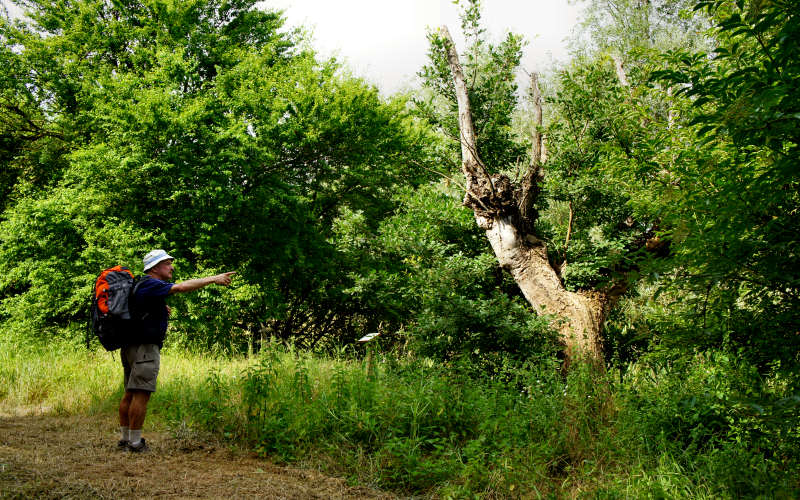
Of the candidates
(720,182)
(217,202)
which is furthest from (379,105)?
(720,182)

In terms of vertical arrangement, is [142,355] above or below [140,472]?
above

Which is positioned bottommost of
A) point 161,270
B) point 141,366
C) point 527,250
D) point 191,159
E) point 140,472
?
point 140,472

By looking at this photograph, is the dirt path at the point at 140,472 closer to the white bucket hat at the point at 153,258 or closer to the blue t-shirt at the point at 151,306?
the blue t-shirt at the point at 151,306

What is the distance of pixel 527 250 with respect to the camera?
8711 millimetres

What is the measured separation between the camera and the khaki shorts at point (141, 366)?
170 inches

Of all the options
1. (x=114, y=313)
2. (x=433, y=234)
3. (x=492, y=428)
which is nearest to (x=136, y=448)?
(x=114, y=313)

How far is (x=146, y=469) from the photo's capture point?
3795 millimetres

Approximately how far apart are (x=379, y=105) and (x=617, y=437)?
11536 millimetres

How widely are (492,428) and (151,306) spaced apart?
324 cm

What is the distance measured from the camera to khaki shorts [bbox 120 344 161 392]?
4320mm

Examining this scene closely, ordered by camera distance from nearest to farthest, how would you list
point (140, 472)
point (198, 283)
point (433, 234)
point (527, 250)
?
point (140, 472) < point (198, 283) < point (527, 250) < point (433, 234)

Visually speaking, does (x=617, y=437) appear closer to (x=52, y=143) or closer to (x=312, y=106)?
(x=312, y=106)

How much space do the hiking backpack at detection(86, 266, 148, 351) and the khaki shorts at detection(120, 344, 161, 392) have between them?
0.12 m

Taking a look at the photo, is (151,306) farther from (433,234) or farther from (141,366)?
(433,234)
